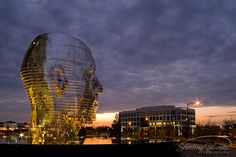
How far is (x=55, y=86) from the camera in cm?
2125

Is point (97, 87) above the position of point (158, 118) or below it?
above

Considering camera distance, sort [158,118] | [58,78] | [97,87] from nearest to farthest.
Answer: [58,78] → [97,87] → [158,118]

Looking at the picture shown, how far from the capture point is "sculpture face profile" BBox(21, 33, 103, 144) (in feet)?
69.5

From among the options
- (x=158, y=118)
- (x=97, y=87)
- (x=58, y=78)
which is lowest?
(x=158, y=118)

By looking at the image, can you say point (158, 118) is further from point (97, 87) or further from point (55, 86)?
point (55, 86)

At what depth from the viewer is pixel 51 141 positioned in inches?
828

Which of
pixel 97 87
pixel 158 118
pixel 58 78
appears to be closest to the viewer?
pixel 58 78

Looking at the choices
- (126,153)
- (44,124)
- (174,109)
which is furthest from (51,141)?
(174,109)

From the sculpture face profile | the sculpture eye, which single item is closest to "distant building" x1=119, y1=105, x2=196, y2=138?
the sculpture face profile

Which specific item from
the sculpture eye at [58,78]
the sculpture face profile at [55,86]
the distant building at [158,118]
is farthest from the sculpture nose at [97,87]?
the distant building at [158,118]

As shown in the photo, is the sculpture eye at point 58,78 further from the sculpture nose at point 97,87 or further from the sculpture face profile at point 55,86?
the sculpture nose at point 97,87

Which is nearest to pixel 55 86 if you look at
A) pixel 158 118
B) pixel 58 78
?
pixel 58 78

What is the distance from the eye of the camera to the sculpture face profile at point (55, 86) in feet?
69.5

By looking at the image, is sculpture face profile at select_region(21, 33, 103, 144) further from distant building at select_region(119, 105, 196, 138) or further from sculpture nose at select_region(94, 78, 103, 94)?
distant building at select_region(119, 105, 196, 138)
